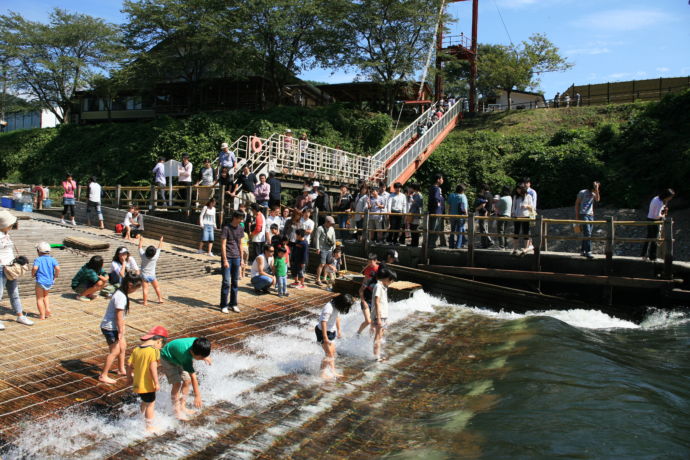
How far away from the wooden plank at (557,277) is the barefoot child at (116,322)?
9309mm

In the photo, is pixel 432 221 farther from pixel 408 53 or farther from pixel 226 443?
pixel 408 53

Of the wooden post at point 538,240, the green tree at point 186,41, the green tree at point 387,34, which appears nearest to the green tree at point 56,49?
the green tree at point 186,41

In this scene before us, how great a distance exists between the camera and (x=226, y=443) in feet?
16.8

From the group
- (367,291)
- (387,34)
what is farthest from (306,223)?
(387,34)

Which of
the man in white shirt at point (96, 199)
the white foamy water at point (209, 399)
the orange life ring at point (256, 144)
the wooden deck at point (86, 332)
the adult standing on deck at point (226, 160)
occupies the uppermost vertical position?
the orange life ring at point (256, 144)

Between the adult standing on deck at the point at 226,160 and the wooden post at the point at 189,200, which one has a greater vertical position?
the adult standing on deck at the point at 226,160

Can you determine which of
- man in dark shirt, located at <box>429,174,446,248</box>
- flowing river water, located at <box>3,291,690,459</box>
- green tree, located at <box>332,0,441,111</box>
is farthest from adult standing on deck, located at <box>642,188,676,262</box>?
green tree, located at <box>332,0,441,111</box>

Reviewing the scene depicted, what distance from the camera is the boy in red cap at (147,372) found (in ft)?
17.0

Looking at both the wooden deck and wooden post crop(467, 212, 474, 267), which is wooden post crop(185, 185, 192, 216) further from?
wooden post crop(467, 212, 474, 267)

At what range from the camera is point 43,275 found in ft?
26.8

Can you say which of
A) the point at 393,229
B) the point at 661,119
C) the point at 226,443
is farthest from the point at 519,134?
the point at 226,443

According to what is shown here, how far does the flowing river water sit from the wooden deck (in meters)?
0.39

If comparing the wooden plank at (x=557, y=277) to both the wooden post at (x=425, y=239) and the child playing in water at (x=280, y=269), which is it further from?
the child playing in water at (x=280, y=269)

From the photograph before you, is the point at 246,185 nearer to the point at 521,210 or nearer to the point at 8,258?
the point at 521,210
